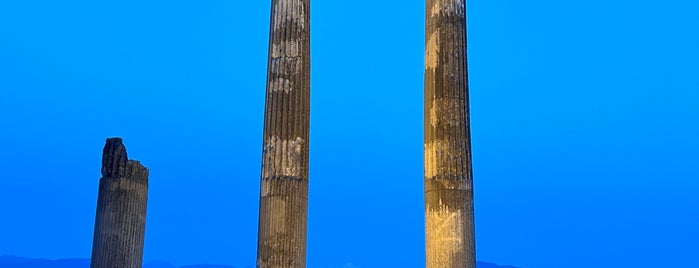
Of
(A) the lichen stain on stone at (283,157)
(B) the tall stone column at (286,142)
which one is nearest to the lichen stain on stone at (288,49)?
(B) the tall stone column at (286,142)

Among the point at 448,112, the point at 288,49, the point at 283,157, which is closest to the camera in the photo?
the point at 283,157

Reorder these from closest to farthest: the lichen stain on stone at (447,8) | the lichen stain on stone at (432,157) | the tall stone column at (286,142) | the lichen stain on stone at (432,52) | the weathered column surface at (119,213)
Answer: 1. the tall stone column at (286,142)
2. the lichen stain on stone at (432,157)
3. the lichen stain on stone at (432,52)
4. the lichen stain on stone at (447,8)
5. the weathered column surface at (119,213)

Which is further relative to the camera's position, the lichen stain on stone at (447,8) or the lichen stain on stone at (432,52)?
the lichen stain on stone at (447,8)

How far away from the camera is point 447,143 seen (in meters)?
22.2

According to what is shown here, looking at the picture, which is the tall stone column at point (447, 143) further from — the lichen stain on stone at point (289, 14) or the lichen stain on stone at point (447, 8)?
the lichen stain on stone at point (289, 14)

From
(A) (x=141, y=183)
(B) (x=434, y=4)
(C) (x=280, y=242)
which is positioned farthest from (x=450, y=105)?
(A) (x=141, y=183)

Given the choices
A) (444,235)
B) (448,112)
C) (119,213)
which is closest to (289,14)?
(448,112)

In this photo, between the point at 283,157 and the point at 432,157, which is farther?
the point at 432,157

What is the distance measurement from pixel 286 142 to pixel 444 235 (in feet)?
16.0

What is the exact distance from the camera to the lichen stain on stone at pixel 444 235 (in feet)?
69.8

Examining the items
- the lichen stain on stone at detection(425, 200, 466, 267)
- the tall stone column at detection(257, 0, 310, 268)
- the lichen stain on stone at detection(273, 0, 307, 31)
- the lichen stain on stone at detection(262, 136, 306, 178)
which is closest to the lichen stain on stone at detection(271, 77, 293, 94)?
the tall stone column at detection(257, 0, 310, 268)

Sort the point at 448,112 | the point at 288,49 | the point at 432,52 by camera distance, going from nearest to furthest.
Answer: the point at 288,49 → the point at 448,112 → the point at 432,52

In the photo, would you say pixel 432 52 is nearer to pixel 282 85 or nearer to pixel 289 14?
pixel 289 14

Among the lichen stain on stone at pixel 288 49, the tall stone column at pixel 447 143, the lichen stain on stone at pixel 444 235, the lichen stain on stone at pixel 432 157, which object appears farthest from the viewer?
the lichen stain on stone at pixel 432 157
